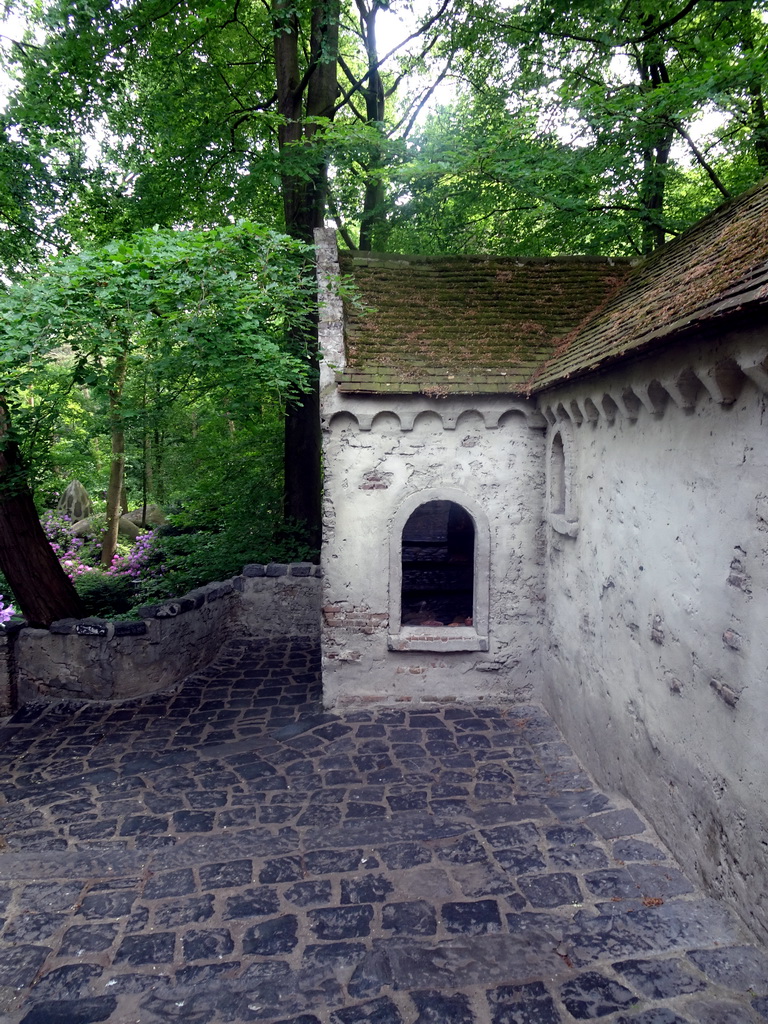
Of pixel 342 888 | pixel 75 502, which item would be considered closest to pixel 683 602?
pixel 342 888

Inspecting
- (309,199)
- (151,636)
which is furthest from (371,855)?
(309,199)

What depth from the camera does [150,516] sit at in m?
18.3

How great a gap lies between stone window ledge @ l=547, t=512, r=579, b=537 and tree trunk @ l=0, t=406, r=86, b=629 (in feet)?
20.5

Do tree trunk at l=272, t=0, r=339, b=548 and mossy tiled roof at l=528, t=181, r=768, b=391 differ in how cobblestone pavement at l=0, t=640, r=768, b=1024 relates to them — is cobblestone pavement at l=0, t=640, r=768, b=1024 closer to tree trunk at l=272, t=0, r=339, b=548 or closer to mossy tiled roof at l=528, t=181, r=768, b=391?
mossy tiled roof at l=528, t=181, r=768, b=391

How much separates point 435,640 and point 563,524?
80.3 inches

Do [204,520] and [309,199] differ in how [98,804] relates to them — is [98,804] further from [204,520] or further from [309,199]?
[309,199]

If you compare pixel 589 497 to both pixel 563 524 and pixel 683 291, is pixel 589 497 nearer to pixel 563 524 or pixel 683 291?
pixel 563 524

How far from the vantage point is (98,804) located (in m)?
5.16

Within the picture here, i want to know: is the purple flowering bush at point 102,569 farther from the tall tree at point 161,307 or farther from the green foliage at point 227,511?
the tall tree at point 161,307

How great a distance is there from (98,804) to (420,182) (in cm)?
1051

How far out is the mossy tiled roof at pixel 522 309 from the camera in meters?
4.56

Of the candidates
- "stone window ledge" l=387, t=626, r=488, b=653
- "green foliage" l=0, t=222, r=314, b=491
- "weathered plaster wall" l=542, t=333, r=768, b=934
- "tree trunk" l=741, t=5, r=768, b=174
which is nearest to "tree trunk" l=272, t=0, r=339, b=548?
"green foliage" l=0, t=222, r=314, b=491

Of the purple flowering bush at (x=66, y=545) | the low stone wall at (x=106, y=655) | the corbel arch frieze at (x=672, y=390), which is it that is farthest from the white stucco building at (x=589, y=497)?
the purple flowering bush at (x=66, y=545)

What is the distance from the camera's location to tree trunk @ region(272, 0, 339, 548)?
32.4 feet
